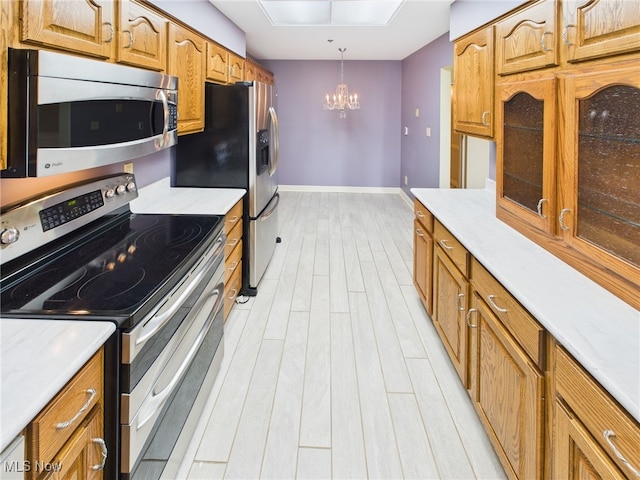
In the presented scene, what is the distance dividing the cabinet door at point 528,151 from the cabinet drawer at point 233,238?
1613 mm

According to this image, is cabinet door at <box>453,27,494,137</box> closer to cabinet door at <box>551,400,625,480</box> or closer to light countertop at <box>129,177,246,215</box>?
light countertop at <box>129,177,246,215</box>

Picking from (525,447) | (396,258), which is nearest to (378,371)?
(525,447)

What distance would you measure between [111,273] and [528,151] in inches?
67.8

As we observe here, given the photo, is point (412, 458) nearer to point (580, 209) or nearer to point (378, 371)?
point (378, 371)

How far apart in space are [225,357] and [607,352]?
2.00 metres

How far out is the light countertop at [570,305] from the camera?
1005mm

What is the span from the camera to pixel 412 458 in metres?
1.81

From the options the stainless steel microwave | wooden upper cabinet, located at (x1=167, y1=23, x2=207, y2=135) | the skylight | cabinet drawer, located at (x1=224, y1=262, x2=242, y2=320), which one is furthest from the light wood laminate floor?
the skylight

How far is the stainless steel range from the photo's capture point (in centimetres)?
123

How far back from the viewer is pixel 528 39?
2.04 m

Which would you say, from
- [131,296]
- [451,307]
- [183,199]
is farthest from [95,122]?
[451,307]

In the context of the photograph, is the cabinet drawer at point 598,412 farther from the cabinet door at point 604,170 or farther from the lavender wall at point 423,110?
the lavender wall at point 423,110

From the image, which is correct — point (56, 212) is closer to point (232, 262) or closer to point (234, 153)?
point (232, 262)

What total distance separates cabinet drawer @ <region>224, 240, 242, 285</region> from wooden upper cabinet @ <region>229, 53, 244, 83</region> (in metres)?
1.70
